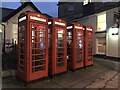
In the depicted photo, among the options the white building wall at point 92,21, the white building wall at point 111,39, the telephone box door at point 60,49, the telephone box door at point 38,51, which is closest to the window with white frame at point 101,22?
the white building wall at point 92,21

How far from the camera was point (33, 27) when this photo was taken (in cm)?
622

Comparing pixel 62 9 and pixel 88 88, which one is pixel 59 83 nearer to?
pixel 88 88

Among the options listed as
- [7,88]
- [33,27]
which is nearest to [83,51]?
[33,27]

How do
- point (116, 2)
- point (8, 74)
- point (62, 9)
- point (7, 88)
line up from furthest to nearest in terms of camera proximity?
point (62, 9), point (116, 2), point (8, 74), point (7, 88)

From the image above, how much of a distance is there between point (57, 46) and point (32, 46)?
157 centimetres

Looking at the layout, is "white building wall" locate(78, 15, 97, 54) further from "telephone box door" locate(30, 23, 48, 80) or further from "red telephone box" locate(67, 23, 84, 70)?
"telephone box door" locate(30, 23, 48, 80)

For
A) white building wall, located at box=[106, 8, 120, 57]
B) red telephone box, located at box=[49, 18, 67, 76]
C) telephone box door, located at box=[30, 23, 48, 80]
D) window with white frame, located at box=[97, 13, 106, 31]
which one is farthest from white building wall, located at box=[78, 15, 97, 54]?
telephone box door, located at box=[30, 23, 48, 80]

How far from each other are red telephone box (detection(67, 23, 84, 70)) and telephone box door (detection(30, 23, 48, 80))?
2.24 m

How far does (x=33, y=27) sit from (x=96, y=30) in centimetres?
921

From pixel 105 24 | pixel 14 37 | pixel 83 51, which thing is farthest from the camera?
pixel 14 37

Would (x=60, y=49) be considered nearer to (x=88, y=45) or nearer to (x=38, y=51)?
(x=38, y=51)

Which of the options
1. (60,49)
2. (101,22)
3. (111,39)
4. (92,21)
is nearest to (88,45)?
(60,49)

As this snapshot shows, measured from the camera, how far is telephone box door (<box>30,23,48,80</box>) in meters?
6.16

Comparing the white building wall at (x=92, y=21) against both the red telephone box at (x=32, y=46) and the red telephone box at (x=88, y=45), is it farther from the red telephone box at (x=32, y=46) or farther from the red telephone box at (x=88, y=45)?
the red telephone box at (x=32, y=46)
